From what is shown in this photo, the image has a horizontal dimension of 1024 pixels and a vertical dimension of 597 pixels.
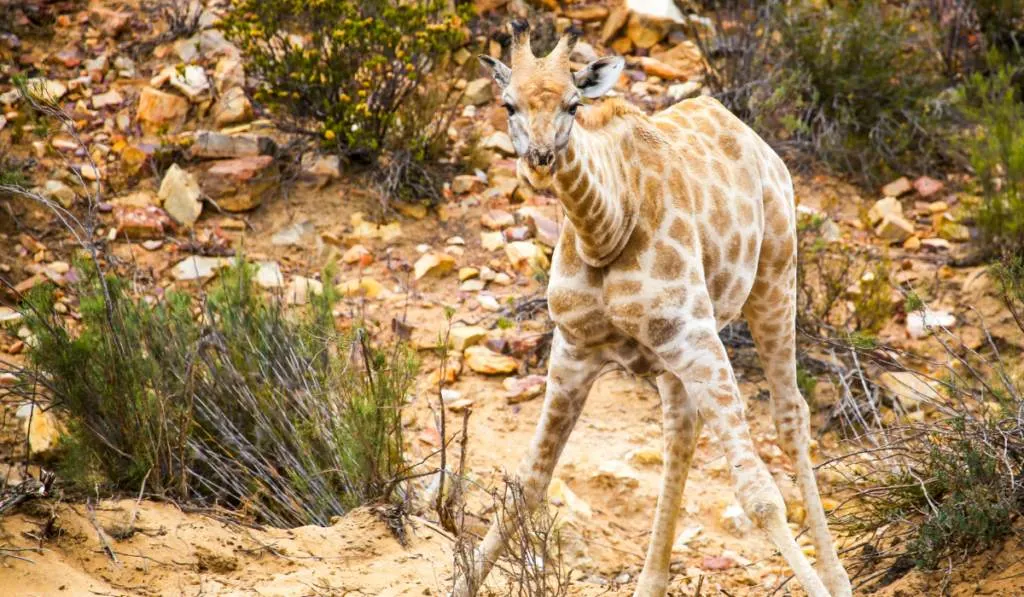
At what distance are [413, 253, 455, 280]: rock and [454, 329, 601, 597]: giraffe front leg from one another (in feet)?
14.5

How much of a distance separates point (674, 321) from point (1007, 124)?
652cm

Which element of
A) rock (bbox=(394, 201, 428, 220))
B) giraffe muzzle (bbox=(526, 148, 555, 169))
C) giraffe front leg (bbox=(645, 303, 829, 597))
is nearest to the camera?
giraffe muzzle (bbox=(526, 148, 555, 169))

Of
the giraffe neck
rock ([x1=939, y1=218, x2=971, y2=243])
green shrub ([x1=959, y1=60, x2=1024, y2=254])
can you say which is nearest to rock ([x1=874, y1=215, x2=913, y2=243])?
rock ([x1=939, y1=218, x2=971, y2=243])

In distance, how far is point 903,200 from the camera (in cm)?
1016

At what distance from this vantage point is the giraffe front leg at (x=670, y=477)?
195 inches

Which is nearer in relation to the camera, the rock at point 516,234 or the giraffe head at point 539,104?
the giraffe head at point 539,104

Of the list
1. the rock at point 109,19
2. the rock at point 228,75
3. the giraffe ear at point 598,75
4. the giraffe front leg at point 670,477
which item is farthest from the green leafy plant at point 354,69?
the giraffe ear at point 598,75

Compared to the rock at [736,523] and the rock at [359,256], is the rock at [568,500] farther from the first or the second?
the rock at [359,256]

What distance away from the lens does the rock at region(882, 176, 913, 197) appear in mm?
10125

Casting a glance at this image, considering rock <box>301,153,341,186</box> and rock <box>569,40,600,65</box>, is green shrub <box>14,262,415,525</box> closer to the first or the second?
rock <box>301,153,341,186</box>

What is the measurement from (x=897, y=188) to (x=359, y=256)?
4561 mm

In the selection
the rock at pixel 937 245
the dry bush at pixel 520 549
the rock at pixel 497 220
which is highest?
the dry bush at pixel 520 549

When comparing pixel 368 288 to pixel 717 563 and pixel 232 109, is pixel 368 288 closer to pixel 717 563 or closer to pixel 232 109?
pixel 232 109

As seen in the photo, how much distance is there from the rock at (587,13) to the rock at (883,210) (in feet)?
10.4
